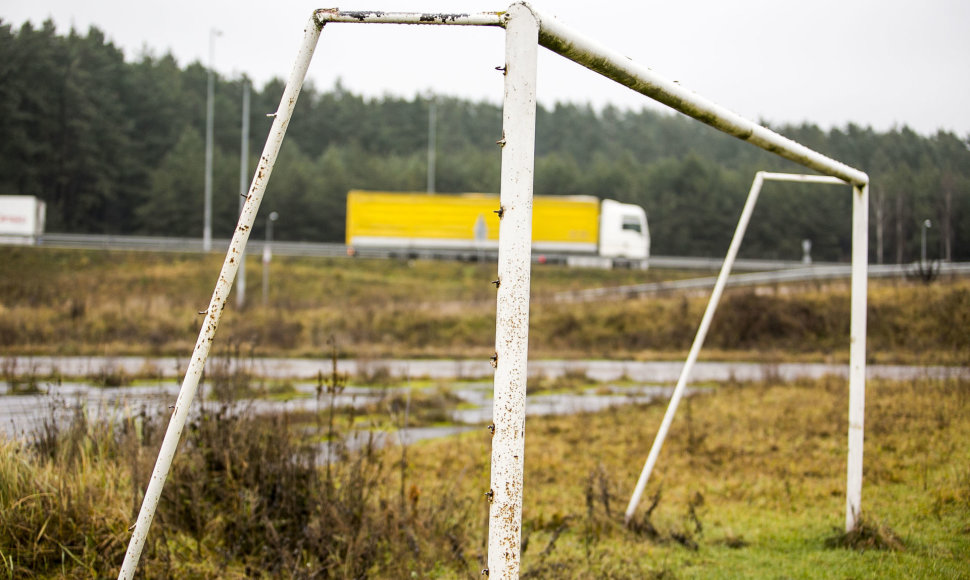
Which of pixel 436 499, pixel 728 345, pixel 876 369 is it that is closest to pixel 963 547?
Answer: pixel 436 499

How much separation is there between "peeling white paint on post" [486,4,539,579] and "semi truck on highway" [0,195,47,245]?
42.2 meters

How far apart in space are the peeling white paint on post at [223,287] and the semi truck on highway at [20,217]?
41.4 metres

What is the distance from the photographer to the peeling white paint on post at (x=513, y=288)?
2.33 metres

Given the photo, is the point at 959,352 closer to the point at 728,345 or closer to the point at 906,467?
the point at 906,467

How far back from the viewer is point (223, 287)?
2.67 m

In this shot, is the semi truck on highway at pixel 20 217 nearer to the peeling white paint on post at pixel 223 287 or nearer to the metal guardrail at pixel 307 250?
the metal guardrail at pixel 307 250

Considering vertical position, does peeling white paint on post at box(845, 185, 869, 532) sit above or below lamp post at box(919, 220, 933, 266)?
below

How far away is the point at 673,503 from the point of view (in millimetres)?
6656

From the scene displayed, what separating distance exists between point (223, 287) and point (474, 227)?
39.9 metres

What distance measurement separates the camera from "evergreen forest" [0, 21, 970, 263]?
1138 cm

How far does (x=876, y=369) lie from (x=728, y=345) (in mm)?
7115

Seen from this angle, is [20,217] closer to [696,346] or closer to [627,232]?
[627,232]

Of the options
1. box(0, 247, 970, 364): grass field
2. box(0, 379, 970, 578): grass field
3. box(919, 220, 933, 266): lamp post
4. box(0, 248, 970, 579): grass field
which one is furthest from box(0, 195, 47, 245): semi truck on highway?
box(0, 379, 970, 578): grass field

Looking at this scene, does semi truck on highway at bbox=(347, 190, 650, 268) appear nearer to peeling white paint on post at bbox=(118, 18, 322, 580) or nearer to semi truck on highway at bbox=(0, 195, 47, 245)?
semi truck on highway at bbox=(0, 195, 47, 245)
